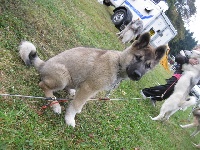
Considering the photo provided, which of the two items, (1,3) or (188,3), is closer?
(1,3)

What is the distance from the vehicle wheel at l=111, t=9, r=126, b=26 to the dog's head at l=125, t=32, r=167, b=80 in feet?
50.0

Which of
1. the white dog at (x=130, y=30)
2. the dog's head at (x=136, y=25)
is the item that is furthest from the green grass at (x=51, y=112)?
the dog's head at (x=136, y=25)

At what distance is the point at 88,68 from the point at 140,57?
98cm

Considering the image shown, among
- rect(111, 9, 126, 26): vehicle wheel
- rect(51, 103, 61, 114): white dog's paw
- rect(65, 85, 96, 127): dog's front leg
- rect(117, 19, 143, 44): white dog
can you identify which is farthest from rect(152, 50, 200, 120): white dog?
rect(111, 9, 126, 26): vehicle wheel

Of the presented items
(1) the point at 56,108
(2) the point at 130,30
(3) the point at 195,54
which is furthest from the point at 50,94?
(2) the point at 130,30

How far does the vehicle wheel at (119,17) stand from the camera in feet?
67.1

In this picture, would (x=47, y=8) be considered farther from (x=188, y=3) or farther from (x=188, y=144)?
(x=188, y=3)

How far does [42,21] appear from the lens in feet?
26.9

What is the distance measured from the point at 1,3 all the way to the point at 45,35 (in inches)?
56.3

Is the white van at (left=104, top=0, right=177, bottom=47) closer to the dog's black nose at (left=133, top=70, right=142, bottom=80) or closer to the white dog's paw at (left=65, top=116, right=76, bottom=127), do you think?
the dog's black nose at (left=133, top=70, right=142, bottom=80)

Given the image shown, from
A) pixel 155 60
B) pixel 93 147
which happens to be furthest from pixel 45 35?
pixel 93 147

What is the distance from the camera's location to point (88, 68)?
5203 mm

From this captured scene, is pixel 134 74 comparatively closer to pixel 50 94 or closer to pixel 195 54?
pixel 50 94

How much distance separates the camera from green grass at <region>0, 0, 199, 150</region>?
4.13 m
